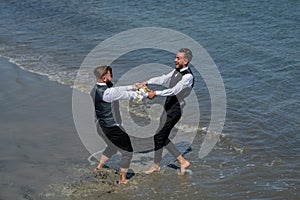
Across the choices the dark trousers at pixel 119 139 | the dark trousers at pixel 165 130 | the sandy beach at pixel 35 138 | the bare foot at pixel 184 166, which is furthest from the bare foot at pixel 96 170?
the bare foot at pixel 184 166

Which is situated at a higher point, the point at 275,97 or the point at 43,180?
the point at 275,97

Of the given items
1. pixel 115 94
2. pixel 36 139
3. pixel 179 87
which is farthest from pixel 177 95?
pixel 36 139

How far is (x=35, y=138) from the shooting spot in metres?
9.48

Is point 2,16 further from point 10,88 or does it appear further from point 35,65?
point 10,88

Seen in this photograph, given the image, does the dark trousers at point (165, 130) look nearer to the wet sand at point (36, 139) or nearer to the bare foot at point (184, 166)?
the bare foot at point (184, 166)

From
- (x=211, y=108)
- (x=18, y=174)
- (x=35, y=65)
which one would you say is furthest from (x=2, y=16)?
(x=18, y=174)

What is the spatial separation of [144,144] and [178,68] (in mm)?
2242

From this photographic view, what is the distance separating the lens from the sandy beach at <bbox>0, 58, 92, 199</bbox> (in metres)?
7.88

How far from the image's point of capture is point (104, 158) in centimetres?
815

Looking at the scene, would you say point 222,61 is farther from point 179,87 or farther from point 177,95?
point 179,87

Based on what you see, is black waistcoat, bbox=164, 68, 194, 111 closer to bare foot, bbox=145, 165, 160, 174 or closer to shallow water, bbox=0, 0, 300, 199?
bare foot, bbox=145, 165, 160, 174

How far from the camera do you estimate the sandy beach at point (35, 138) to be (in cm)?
788

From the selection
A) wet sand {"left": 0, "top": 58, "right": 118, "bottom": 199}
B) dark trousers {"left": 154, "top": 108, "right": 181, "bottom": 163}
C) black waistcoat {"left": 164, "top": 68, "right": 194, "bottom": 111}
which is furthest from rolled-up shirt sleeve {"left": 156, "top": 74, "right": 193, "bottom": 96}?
wet sand {"left": 0, "top": 58, "right": 118, "bottom": 199}

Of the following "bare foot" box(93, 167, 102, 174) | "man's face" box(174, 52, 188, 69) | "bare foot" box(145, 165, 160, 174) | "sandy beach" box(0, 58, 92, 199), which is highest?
"man's face" box(174, 52, 188, 69)
